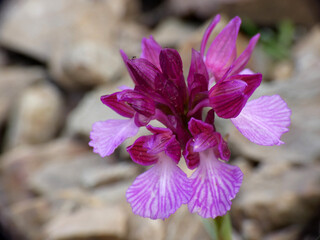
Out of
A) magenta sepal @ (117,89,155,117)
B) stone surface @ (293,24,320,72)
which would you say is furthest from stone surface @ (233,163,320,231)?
stone surface @ (293,24,320,72)

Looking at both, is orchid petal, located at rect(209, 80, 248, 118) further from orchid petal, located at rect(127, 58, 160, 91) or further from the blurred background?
the blurred background

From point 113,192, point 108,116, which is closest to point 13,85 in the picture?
point 108,116

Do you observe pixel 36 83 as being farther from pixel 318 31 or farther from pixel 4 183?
pixel 318 31

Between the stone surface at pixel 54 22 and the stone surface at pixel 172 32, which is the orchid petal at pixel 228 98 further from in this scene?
the stone surface at pixel 54 22

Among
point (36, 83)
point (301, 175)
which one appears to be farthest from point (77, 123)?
point (301, 175)

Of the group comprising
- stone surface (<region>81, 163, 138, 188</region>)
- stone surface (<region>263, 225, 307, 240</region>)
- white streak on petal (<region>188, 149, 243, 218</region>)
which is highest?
white streak on petal (<region>188, 149, 243, 218</region>)

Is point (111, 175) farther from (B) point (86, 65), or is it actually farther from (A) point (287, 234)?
(B) point (86, 65)

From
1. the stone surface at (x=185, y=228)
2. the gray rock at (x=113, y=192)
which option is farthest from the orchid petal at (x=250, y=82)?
the gray rock at (x=113, y=192)
